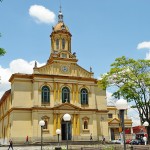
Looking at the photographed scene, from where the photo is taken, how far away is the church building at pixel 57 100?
44.6 m

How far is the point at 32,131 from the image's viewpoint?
44.1m

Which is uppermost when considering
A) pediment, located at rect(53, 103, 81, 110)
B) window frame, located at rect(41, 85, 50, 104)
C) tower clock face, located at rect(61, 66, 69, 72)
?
tower clock face, located at rect(61, 66, 69, 72)

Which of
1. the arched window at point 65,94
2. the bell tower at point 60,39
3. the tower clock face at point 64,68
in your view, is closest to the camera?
the arched window at point 65,94

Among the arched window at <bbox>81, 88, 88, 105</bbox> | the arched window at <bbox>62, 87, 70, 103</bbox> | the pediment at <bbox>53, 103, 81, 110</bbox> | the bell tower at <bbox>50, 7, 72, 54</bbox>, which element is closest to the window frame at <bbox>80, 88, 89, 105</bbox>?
the arched window at <bbox>81, 88, 88, 105</bbox>

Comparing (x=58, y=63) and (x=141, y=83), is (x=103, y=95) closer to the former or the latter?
(x=58, y=63)

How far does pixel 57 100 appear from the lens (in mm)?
46719

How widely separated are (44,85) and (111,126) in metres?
21.5

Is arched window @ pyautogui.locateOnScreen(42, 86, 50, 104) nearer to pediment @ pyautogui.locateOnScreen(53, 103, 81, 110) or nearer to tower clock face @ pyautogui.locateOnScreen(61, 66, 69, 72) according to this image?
pediment @ pyautogui.locateOnScreen(53, 103, 81, 110)

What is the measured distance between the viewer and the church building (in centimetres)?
4459

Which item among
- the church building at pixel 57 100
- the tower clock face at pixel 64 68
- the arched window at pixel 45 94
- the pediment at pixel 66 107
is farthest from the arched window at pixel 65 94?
the tower clock face at pixel 64 68

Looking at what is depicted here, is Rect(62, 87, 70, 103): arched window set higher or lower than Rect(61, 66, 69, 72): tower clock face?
lower

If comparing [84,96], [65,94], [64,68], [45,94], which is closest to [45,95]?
[45,94]

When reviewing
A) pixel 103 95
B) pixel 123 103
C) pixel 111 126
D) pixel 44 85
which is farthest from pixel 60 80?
pixel 123 103

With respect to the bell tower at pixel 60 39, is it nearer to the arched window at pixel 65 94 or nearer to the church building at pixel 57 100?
the church building at pixel 57 100
